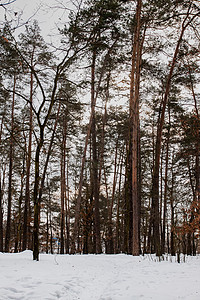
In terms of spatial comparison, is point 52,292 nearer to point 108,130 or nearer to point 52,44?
point 52,44

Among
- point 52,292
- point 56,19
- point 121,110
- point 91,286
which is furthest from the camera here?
point 121,110

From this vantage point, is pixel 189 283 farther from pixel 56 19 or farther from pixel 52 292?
pixel 56 19

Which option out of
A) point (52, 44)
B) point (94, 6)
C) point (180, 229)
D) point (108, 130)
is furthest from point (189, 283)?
point (108, 130)

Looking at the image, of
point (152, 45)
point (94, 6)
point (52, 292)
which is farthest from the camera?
point (152, 45)

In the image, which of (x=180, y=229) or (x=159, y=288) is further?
(x=180, y=229)

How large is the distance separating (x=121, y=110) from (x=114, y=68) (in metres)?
3.63

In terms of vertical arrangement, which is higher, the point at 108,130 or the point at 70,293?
the point at 108,130

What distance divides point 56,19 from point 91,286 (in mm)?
6691

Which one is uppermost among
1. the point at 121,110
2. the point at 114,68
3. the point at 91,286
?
the point at 114,68

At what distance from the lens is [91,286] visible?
433 cm

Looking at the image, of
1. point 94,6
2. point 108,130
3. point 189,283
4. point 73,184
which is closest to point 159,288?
point 189,283

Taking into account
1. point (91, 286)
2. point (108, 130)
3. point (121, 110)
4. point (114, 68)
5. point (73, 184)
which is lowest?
point (91, 286)

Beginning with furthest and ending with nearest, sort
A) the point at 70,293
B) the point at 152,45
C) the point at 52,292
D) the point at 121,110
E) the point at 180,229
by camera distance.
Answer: the point at 121,110, the point at 152,45, the point at 180,229, the point at 70,293, the point at 52,292

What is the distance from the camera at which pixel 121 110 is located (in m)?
16.4
